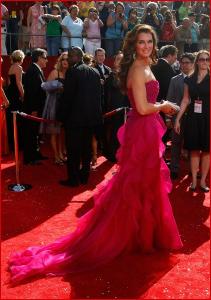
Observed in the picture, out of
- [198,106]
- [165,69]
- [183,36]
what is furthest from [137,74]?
[183,36]

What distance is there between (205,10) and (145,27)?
1002cm

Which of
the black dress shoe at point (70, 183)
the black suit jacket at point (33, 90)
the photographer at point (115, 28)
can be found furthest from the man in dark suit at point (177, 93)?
the photographer at point (115, 28)

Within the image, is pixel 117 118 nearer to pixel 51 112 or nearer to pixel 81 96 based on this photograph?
pixel 51 112

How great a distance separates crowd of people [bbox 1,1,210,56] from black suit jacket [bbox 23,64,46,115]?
3.76 metres

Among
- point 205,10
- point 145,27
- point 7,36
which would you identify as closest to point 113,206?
point 145,27

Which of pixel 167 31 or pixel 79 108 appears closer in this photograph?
pixel 79 108

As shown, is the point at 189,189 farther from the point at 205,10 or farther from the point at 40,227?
the point at 205,10

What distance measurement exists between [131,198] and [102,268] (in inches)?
25.6

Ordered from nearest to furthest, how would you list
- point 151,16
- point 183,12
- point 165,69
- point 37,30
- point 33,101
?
1. point 165,69
2. point 33,101
3. point 151,16
4. point 37,30
5. point 183,12

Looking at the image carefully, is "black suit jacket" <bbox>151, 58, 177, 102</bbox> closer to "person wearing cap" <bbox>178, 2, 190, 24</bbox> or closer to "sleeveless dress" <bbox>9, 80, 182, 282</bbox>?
"sleeveless dress" <bbox>9, 80, 182, 282</bbox>

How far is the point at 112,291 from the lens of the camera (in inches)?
140

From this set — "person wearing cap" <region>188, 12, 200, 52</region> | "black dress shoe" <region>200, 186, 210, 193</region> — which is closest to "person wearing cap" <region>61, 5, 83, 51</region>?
"person wearing cap" <region>188, 12, 200, 52</region>

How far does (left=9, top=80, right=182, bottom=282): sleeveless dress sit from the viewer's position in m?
3.95

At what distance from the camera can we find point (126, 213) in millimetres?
4008
